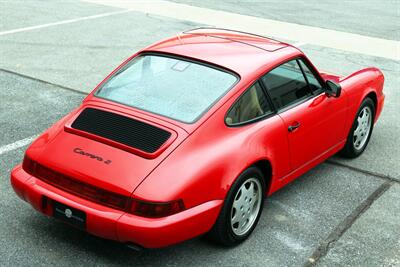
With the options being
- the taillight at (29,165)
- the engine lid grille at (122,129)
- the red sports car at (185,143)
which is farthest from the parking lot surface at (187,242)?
the engine lid grille at (122,129)

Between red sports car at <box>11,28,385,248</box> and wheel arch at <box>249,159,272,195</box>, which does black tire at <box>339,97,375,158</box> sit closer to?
red sports car at <box>11,28,385,248</box>

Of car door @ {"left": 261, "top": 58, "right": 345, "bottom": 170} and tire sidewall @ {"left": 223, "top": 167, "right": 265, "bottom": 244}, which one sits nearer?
tire sidewall @ {"left": 223, "top": 167, "right": 265, "bottom": 244}

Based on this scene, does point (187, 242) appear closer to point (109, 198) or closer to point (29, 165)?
point (109, 198)

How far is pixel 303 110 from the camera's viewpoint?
571 cm

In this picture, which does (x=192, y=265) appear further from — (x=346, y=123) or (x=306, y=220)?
(x=346, y=123)

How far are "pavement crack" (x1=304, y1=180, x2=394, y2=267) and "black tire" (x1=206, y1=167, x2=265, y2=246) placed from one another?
58 centimetres

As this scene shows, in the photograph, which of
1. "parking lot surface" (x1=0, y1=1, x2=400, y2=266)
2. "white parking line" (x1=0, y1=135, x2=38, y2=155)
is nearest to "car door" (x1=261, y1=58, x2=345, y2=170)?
"parking lot surface" (x1=0, y1=1, x2=400, y2=266)

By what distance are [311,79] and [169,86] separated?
1.58 m

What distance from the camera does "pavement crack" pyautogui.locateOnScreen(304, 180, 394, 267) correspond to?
5.02m

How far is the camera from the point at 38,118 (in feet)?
24.9

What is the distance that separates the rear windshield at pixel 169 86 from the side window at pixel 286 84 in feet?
1.48

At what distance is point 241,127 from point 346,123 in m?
1.84

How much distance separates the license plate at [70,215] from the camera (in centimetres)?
448

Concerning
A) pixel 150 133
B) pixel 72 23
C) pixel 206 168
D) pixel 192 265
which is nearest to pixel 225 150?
pixel 206 168
